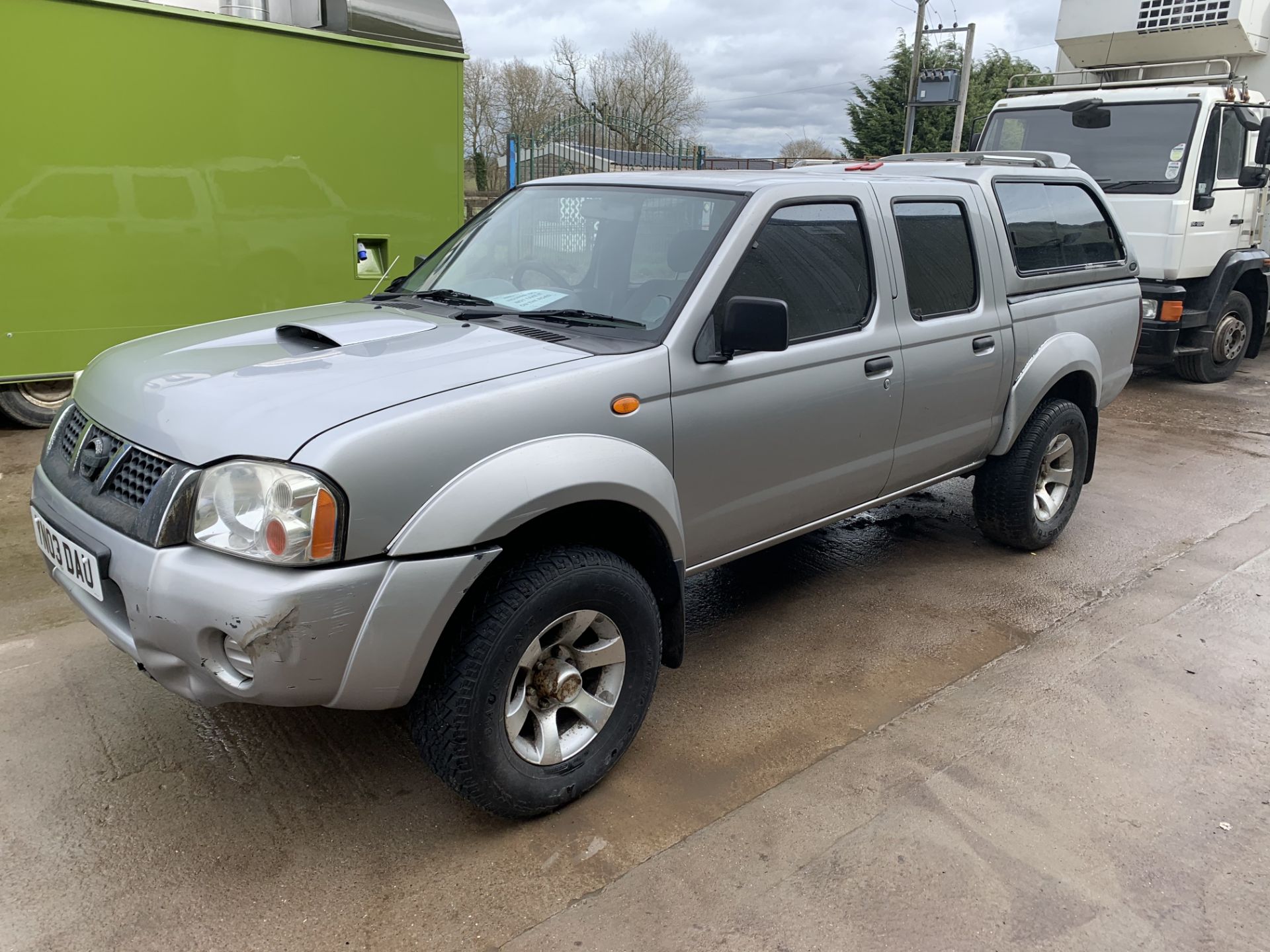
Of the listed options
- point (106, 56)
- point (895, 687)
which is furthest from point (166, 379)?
point (106, 56)

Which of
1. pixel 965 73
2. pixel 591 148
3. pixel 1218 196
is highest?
pixel 965 73

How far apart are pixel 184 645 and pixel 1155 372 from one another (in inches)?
430

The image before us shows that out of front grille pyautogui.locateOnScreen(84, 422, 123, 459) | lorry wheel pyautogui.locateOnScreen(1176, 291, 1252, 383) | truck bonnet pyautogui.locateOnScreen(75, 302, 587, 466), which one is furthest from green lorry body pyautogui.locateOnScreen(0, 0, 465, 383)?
lorry wheel pyautogui.locateOnScreen(1176, 291, 1252, 383)

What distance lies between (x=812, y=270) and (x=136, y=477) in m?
2.40

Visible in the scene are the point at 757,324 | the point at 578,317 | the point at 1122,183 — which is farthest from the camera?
the point at 1122,183

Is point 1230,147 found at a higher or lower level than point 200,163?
higher

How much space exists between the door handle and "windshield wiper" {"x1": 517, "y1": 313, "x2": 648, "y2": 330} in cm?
107

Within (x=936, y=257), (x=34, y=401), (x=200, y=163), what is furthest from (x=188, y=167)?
(x=936, y=257)

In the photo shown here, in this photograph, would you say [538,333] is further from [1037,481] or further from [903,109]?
[903,109]

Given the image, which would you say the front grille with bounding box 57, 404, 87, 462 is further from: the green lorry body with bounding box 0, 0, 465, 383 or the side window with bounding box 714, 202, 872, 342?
the green lorry body with bounding box 0, 0, 465, 383

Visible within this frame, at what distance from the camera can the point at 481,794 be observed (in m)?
2.72

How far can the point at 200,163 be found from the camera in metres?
6.68

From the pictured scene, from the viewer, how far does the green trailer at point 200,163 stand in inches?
241

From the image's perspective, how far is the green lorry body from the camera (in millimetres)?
6094
